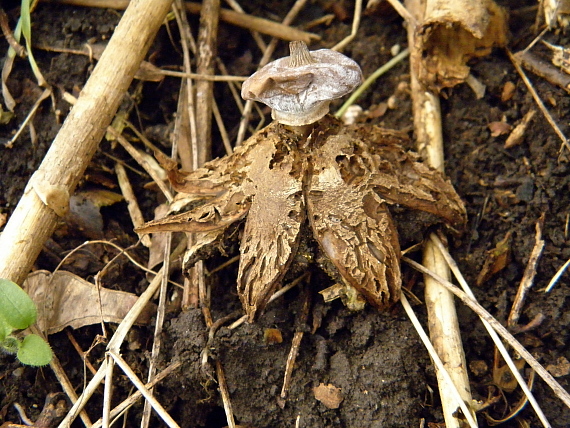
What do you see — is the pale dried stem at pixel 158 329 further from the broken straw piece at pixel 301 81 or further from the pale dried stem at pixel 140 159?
the broken straw piece at pixel 301 81

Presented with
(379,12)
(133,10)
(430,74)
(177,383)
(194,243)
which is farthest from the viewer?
(379,12)

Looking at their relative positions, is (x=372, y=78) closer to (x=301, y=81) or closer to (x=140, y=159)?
(x=301, y=81)

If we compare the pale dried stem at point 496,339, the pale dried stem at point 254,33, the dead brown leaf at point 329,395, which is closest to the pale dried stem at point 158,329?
the dead brown leaf at point 329,395

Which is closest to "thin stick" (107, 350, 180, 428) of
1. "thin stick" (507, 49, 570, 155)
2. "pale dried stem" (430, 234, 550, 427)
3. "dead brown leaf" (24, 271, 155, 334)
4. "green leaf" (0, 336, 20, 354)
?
"dead brown leaf" (24, 271, 155, 334)

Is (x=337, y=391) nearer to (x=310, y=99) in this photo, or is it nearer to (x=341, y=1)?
(x=310, y=99)

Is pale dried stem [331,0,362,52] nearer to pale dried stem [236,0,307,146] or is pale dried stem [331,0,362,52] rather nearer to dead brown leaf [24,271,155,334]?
pale dried stem [236,0,307,146]

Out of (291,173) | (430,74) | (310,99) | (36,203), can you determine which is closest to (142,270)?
(36,203)
